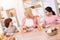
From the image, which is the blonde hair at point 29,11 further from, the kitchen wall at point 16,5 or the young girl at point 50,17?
the young girl at point 50,17

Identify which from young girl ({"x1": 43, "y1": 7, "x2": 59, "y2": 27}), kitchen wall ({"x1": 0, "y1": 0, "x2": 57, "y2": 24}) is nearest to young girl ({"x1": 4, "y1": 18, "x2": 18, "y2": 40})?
kitchen wall ({"x1": 0, "y1": 0, "x2": 57, "y2": 24})

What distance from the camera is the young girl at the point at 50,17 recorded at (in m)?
2.96

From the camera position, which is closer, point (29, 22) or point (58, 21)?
point (58, 21)

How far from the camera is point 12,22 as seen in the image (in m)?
3.15

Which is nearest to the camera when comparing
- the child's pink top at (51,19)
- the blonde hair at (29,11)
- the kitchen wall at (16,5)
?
the child's pink top at (51,19)

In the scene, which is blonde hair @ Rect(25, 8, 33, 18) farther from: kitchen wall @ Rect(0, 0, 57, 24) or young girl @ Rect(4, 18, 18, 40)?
young girl @ Rect(4, 18, 18, 40)

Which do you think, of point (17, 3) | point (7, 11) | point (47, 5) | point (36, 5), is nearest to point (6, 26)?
point (7, 11)

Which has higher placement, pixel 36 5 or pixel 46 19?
pixel 36 5

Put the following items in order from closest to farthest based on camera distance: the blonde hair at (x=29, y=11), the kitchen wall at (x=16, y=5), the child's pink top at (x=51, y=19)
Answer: the child's pink top at (x=51, y=19) → the blonde hair at (x=29, y=11) → the kitchen wall at (x=16, y=5)

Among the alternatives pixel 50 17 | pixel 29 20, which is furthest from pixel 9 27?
pixel 50 17

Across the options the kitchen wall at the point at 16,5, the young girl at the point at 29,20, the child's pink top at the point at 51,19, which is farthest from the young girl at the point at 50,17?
the kitchen wall at the point at 16,5

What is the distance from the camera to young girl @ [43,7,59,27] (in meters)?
2.96

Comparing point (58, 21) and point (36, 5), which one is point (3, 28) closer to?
point (36, 5)

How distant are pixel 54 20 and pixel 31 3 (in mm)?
598
